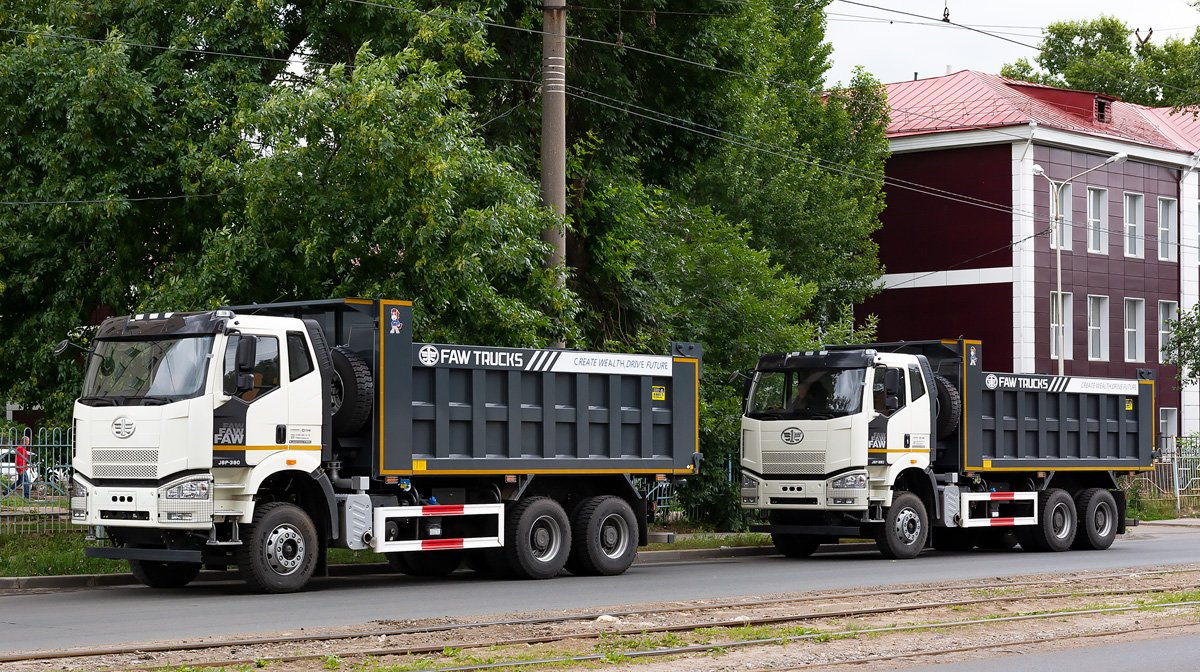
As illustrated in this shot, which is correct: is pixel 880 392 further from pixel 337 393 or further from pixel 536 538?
pixel 337 393

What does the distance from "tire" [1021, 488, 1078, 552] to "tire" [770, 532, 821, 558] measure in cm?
370

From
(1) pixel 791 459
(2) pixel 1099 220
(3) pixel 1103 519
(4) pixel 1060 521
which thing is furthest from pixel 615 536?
(2) pixel 1099 220

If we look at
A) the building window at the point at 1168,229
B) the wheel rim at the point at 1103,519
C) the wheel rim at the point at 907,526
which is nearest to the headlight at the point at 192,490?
the wheel rim at the point at 907,526

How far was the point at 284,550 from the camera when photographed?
1514cm

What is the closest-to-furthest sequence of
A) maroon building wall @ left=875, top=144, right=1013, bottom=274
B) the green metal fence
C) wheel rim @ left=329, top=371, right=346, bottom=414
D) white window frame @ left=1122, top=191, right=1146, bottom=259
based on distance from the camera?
wheel rim @ left=329, top=371, right=346, bottom=414 → the green metal fence → maroon building wall @ left=875, top=144, right=1013, bottom=274 → white window frame @ left=1122, top=191, right=1146, bottom=259

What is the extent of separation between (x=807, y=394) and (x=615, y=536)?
3879 mm

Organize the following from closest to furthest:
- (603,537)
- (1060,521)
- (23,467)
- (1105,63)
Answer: (603,537), (23,467), (1060,521), (1105,63)

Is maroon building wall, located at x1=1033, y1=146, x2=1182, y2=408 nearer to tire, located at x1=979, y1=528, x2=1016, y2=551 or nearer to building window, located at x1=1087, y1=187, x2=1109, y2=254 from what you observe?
building window, located at x1=1087, y1=187, x2=1109, y2=254

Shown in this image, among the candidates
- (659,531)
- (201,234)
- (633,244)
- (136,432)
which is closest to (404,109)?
(201,234)

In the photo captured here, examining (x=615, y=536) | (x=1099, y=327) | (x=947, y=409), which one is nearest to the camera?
(x=615, y=536)

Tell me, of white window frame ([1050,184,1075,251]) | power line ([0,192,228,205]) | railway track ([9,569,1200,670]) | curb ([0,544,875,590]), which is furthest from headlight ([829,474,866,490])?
white window frame ([1050,184,1075,251])

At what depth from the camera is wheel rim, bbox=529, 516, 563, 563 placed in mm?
17328

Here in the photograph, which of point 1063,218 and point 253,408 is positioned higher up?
point 1063,218

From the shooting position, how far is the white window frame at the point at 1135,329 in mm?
48781
